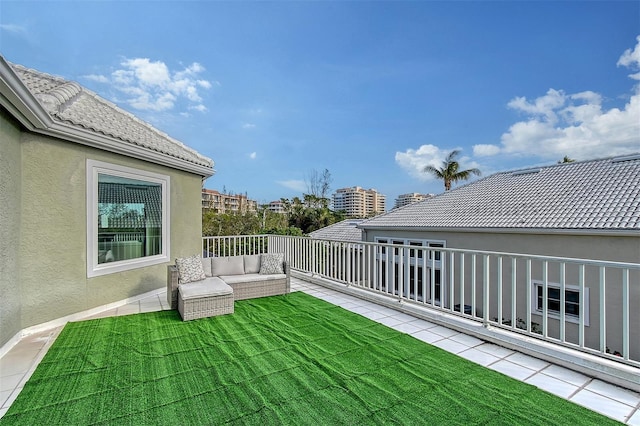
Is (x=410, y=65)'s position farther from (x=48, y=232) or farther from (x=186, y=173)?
(x=48, y=232)

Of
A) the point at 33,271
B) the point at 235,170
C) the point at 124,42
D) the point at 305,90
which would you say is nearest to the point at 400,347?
the point at 33,271

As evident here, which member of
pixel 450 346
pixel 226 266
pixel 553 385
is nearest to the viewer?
pixel 553 385

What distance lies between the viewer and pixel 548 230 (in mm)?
9766

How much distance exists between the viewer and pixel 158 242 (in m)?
5.92

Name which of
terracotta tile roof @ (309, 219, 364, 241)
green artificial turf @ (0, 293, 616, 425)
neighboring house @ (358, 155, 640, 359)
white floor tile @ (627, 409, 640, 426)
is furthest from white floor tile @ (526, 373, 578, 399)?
terracotta tile roof @ (309, 219, 364, 241)

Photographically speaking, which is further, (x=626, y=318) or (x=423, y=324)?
(x=423, y=324)

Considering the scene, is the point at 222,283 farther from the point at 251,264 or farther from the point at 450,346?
the point at 450,346

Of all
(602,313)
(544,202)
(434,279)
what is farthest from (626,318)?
(544,202)

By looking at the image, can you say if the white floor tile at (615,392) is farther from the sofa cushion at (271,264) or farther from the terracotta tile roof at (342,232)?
the terracotta tile roof at (342,232)

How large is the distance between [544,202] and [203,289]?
41.0 ft

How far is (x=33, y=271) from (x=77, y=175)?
55.3 inches

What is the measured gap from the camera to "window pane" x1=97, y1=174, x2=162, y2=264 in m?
4.86

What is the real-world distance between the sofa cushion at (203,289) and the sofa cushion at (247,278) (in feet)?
0.99

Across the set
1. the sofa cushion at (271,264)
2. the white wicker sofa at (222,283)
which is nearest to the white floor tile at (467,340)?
the white wicker sofa at (222,283)
